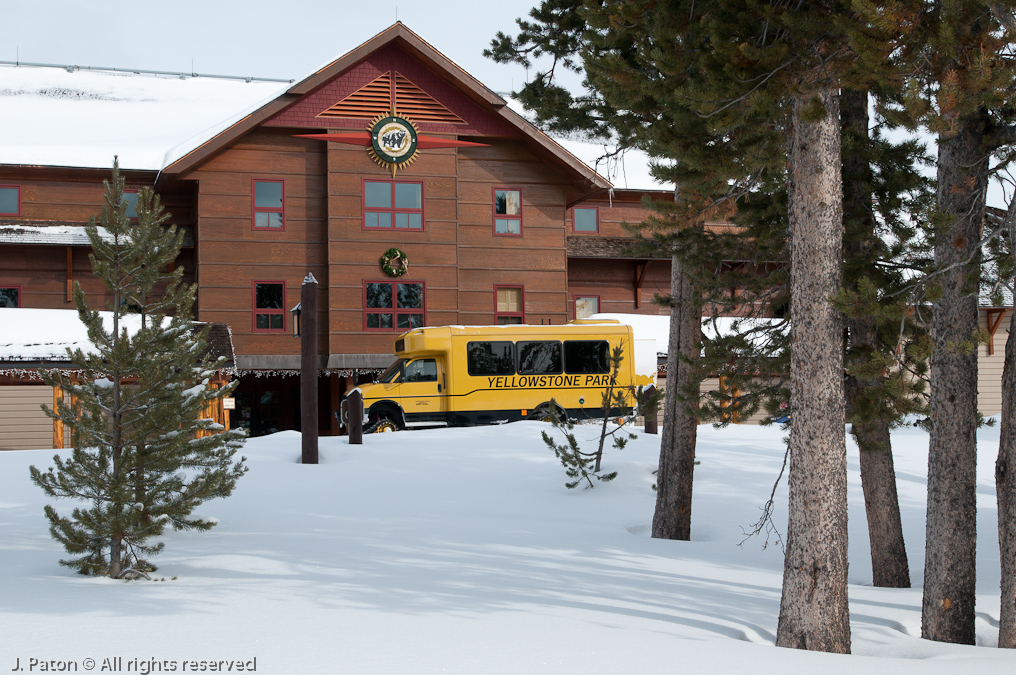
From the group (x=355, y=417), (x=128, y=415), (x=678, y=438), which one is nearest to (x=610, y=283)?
(x=355, y=417)

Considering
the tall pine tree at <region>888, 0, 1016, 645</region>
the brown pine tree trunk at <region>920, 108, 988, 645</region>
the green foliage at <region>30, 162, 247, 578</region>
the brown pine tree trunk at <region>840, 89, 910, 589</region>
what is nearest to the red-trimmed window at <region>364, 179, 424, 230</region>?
the brown pine tree trunk at <region>840, 89, 910, 589</region>

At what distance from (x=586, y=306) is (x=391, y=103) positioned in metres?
8.59

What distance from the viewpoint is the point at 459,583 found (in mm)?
7688

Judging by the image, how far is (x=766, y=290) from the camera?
10523 mm

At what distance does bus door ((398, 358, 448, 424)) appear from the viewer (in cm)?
2025

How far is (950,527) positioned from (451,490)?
7169 mm

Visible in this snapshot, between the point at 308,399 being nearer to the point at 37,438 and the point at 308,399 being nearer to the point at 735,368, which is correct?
the point at 735,368

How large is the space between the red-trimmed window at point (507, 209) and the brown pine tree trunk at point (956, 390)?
1825cm

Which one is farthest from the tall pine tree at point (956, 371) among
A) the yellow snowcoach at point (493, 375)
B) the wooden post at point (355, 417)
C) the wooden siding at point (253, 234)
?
the wooden siding at point (253, 234)

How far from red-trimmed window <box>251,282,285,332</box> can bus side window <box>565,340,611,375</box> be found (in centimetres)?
779

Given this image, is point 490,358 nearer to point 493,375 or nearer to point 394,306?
point 493,375

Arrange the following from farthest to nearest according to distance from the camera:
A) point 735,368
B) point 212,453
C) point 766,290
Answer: point 766,290
point 735,368
point 212,453

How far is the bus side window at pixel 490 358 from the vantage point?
2052cm

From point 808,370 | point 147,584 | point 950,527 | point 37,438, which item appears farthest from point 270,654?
point 37,438
